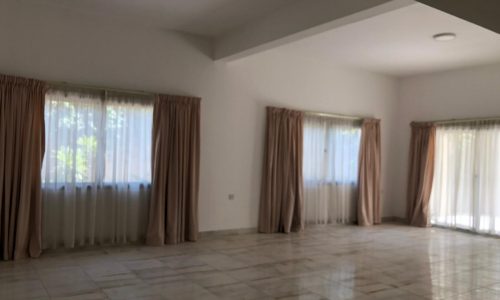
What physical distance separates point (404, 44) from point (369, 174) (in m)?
2.68

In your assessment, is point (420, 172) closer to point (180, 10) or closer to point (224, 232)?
point (224, 232)

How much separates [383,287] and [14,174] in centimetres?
406

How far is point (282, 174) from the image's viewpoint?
649cm

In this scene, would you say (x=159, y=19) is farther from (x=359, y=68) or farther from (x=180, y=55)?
(x=359, y=68)

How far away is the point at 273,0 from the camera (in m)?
4.36

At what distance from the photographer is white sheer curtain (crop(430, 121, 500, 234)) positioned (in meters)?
6.62

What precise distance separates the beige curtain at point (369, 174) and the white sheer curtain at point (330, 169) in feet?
0.37

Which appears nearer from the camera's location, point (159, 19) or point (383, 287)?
point (383, 287)

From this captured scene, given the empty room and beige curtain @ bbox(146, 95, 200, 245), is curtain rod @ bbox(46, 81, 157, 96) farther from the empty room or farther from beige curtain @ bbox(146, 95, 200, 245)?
beige curtain @ bbox(146, 95, 200, 245)

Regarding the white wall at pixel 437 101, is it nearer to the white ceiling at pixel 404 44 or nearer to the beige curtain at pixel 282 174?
the white ceiling at pixel 404 44

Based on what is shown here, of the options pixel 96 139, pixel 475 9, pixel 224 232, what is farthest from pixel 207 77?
pixel 475 9

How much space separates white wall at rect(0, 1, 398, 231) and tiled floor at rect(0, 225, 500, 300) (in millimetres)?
924

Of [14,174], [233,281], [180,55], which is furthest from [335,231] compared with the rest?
[14,174]

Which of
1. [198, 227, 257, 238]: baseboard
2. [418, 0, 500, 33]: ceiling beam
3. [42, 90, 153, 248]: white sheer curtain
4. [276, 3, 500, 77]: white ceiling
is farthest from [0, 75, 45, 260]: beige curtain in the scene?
[418, 0, 500, 33]: ceiling beam
